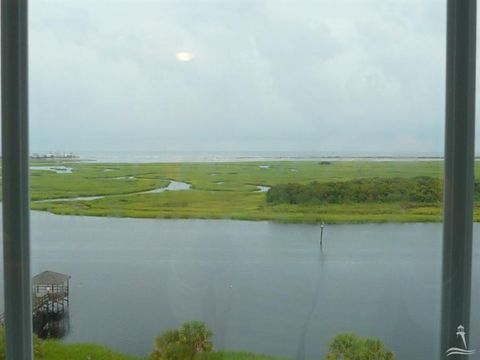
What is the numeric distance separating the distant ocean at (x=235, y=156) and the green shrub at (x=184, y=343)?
448mm

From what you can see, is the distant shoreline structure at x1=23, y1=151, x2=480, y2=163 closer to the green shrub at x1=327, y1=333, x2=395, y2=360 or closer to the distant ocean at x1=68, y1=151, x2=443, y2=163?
the distant ocean at x1=68, y1=151, x2=443, y2=163

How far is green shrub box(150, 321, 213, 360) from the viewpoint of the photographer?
52.2 inches

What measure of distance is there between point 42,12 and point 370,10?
0.89 meters

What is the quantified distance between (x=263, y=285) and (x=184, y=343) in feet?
0.88

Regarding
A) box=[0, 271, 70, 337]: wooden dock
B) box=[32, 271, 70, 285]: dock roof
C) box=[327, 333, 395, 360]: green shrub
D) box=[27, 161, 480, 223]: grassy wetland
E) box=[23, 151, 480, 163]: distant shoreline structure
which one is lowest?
box=[327, 333, 395, 360]: green shrub

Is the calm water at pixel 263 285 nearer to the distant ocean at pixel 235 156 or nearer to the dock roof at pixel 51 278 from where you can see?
Answer: the dock roof at pixel 51 278

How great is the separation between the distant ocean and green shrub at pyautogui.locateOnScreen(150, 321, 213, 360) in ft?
1.47

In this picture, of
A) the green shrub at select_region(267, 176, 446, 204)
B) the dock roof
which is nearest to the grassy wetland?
the green shrub at select_region(267, 176, 446, 204)

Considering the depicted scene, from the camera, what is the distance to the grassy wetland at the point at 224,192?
135 centimetres

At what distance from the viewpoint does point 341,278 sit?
1.33 m

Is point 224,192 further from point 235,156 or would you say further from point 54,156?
point 54,156

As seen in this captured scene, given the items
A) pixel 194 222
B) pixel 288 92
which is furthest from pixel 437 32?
pixel 194 222

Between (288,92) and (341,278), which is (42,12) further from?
(341,278)

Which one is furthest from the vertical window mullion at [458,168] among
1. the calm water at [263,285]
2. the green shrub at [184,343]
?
the green shrub at [184,343]
